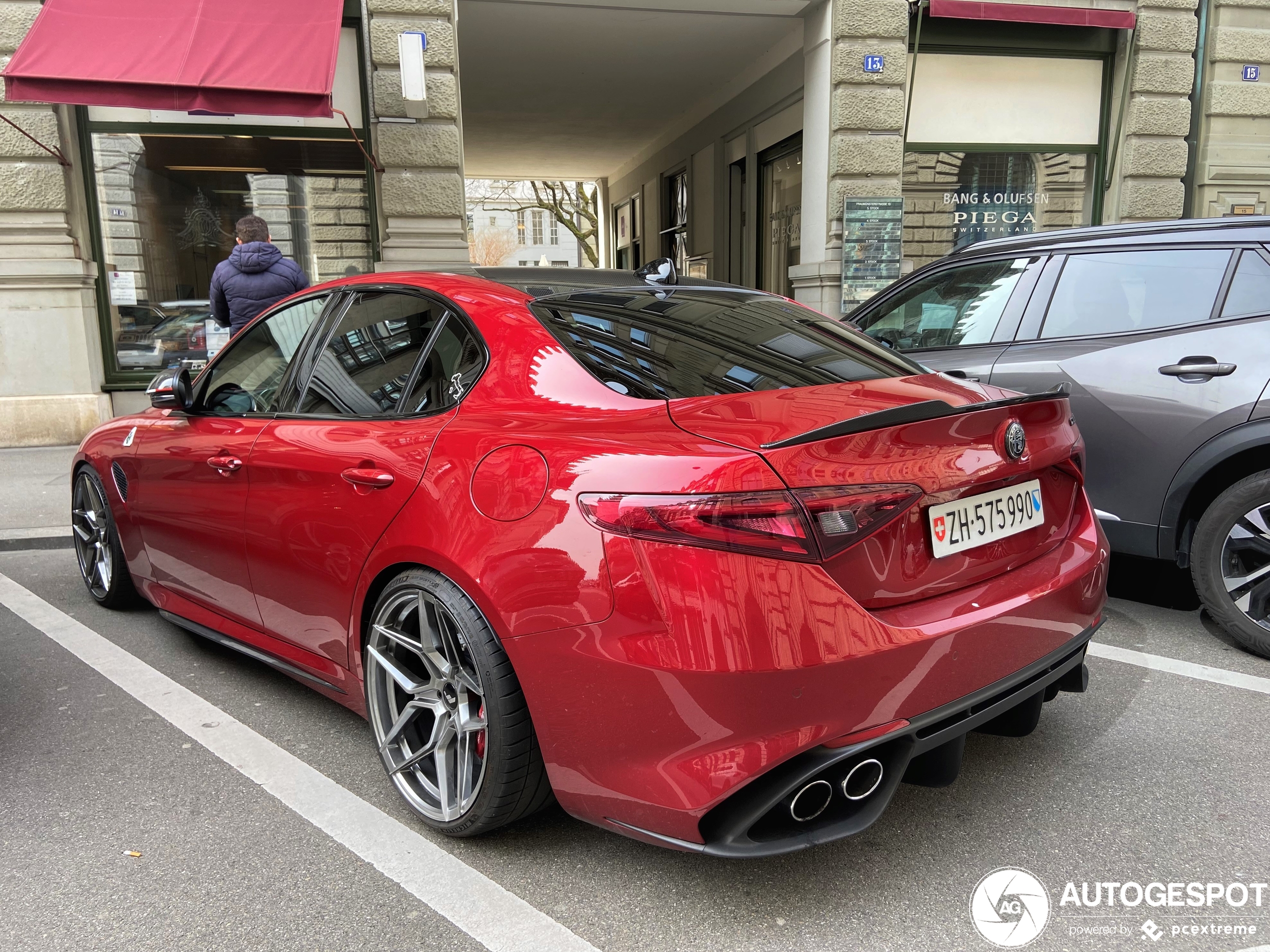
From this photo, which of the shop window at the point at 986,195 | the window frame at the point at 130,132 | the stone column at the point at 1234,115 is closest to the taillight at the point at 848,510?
the window frame at the point at 130,132

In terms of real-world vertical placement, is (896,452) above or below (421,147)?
below

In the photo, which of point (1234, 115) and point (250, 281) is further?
point (1234, 115)

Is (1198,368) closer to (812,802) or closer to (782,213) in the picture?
(812,802)

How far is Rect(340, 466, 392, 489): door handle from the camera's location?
2.43 meters

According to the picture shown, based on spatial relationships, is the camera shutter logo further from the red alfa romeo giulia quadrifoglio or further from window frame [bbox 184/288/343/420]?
window frame [bbox 184/288/343/420]

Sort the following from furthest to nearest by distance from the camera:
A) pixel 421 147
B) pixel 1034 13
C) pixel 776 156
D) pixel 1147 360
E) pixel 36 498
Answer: pixel 776 156 → pixel 1034 13 → pixel 421 147 → pixel 36 498 → pixel 1147 360

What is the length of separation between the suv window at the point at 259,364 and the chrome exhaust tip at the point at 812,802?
6.92 feet

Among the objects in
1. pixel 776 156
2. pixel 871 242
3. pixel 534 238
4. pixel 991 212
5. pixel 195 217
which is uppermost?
pixel 534 238

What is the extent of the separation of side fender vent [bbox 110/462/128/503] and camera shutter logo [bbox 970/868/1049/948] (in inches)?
137

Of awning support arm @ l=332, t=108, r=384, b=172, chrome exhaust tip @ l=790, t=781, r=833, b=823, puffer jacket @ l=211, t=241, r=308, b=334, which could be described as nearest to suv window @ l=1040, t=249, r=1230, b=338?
chrome exhaust tip @ l=790, t=781, r=833, b=823

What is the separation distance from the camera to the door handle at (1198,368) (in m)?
3.55

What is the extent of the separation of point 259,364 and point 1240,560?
378 centimetres

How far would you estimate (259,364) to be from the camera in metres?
3.37

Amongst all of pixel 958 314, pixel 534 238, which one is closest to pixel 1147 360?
pixel 958 314
